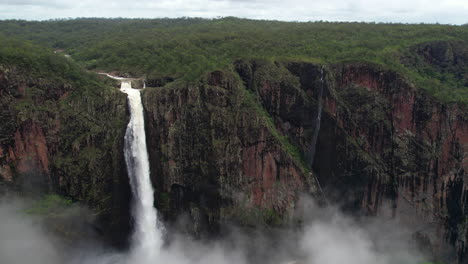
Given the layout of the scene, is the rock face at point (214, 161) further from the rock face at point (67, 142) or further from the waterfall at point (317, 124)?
the rock face at point (67, 142)

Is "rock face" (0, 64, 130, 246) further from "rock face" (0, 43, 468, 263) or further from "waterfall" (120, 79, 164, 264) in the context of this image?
"waterfall" (120, 79, 164, 264)

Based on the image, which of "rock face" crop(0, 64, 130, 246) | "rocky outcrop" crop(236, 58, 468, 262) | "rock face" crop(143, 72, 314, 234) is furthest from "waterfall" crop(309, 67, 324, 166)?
"rock face" crop(0, 64, 130, 246)

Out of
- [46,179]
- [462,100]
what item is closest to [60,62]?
[46,179]

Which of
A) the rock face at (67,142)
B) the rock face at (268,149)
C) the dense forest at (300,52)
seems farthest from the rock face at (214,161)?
the dense forest at (300,52)

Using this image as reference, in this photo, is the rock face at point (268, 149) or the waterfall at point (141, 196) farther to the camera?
the waterfall at point (141, 196)

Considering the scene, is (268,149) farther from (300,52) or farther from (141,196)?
(300,52)

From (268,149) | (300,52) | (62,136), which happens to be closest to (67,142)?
(62,136)
